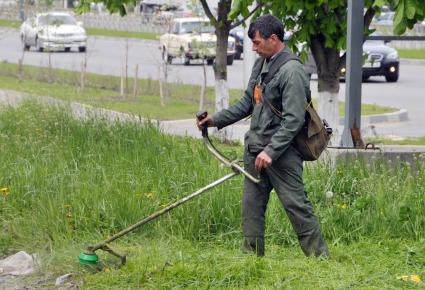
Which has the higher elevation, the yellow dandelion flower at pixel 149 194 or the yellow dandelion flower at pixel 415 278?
the yellow dandelion flower at pixel 149 194

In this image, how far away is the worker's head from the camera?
662 cm

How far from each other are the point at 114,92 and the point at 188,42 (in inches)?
240

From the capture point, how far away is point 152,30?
169ft

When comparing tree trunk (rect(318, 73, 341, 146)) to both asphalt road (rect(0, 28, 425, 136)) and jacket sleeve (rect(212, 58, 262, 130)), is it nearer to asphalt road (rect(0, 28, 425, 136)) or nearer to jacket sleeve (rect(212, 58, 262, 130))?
asphalt road (rect(0, 28, 425, 136))

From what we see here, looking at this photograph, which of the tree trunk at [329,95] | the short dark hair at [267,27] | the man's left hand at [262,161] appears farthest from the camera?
the tree trunk at [329,95]

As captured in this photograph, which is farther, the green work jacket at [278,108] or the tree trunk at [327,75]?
the tree trunk at [327,75]

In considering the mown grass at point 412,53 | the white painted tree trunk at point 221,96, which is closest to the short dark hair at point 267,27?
the white painted tree trunk at point 221,96

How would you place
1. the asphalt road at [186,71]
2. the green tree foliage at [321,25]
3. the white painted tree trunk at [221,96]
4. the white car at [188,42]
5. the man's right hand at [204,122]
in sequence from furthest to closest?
the white car at [188,42] < the asphalt road at [186,71] < the white painted tree trunk at [221,96] < the green tree foliage at [321,25] < the man's right hand at [204,122]

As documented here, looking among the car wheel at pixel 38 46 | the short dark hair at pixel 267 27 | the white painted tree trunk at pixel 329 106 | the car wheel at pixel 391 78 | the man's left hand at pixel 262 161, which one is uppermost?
the short dark hair at pixel 267 27

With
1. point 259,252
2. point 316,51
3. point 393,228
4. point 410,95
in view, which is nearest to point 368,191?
point 393,228

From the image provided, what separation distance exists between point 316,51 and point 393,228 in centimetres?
463

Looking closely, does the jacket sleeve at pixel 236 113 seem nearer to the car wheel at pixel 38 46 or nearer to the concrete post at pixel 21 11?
the concrete post at pixel 21 11

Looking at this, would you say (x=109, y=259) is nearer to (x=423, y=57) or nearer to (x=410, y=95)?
(x=410, y=95)

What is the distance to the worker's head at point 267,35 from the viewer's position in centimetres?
662
